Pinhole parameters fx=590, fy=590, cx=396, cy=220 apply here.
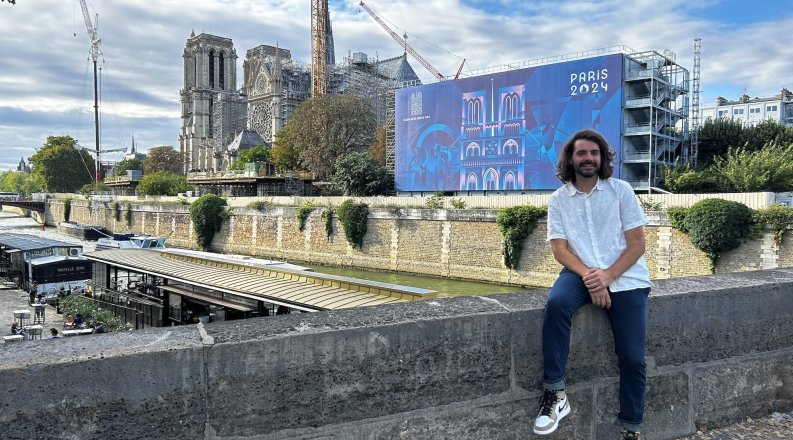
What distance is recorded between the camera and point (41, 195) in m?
93.2

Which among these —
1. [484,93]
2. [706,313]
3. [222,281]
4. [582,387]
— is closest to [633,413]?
[582,387]

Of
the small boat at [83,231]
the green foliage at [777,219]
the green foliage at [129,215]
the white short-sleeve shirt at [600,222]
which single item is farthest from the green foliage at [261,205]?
the white short-sleeve shirt at [600,222]

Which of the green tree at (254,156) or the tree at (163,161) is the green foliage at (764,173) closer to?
the green tree at (254,156)

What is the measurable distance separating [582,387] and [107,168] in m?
148

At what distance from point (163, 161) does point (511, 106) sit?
7791 cm

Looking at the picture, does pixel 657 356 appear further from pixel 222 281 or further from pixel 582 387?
pixel 222 281

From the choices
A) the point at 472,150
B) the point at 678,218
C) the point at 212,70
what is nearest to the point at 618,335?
the point at 678,218

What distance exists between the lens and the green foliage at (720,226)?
2206 cm

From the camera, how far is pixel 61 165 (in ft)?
315

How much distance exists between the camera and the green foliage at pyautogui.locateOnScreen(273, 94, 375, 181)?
53094 mm

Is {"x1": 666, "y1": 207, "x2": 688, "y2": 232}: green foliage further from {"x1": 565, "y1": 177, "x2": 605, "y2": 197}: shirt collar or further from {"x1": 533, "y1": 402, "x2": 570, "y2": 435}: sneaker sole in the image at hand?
{"x1": 533, "y1": 402, "x2": 570, "y2": 435}: sneaker sole

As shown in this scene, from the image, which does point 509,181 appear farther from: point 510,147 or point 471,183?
point 471,183

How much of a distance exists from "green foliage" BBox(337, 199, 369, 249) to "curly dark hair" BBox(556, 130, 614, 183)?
3358 cm

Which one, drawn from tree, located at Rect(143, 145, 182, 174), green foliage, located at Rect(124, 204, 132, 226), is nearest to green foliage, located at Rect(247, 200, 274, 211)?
green foliage, located at Rect(124, 204, 132, 226)
